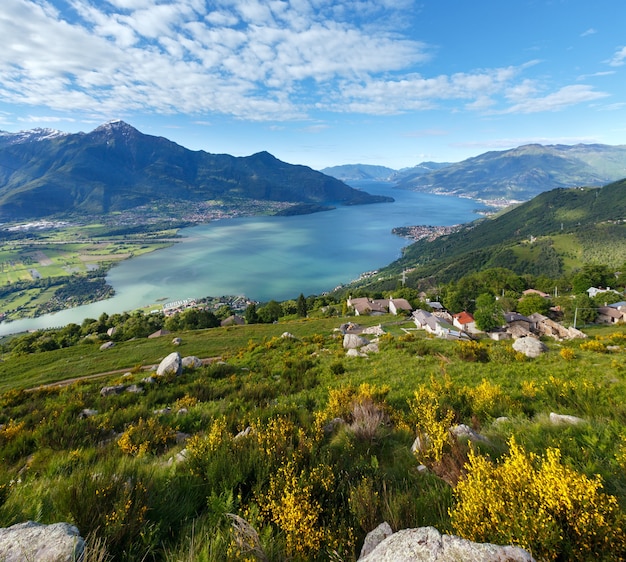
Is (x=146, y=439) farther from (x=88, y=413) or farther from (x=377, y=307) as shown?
(x=377, y=307)

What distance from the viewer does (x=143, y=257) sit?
181m

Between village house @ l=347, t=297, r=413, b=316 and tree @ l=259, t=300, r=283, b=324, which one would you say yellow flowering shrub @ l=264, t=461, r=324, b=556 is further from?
tree @ l=259, t=300, r=283, b=324

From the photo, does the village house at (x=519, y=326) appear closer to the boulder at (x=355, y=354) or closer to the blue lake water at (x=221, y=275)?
the boulder at (x=355, y=354)

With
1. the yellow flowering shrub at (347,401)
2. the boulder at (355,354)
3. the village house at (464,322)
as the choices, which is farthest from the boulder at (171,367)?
the village house at (464,322)

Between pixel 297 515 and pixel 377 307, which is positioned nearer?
pixel 297 515

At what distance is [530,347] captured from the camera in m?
14.1

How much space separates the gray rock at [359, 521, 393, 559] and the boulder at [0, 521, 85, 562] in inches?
93.1

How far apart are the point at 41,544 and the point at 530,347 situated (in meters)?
17.3

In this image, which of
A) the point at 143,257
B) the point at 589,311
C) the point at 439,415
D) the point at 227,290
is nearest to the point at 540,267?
the point at 589,311

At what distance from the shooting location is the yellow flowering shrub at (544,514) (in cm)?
216

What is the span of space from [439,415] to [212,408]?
242 inches

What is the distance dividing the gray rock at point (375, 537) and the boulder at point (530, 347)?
1419 centimetres

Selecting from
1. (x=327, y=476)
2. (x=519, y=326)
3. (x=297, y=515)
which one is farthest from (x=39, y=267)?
(x=297, y=515)

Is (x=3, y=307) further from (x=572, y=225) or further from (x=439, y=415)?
(x=572, y=225)
